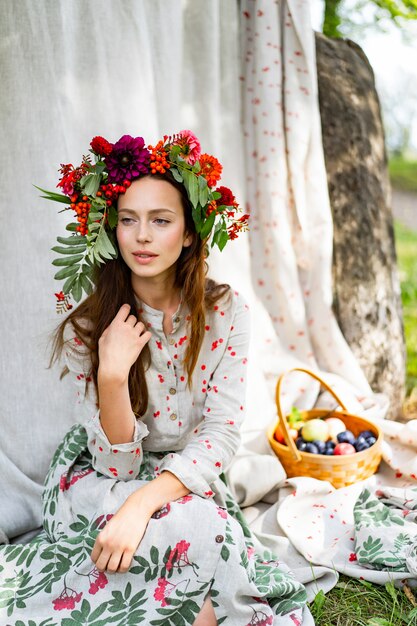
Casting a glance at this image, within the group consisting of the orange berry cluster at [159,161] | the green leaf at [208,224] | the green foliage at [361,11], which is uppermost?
the green foliage at [361,11]

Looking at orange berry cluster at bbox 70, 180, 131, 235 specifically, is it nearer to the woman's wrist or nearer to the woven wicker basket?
the woman's wrist

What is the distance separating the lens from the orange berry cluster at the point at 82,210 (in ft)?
6.74

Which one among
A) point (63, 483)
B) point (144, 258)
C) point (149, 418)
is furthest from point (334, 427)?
point (144, 258)

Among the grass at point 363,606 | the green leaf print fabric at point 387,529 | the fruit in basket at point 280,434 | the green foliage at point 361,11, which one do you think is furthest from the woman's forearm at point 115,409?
the green foliage at point 361,11

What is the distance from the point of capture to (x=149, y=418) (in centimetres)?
237

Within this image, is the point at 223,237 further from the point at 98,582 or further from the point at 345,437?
the point at 345,437

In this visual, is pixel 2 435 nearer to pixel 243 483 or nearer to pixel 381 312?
pixel 243 483

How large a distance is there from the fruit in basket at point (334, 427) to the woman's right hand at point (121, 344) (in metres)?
1.18

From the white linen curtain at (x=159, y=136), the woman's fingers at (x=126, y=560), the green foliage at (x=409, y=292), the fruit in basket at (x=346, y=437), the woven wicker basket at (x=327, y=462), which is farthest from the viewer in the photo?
the green foliage at (x=409, y=292)

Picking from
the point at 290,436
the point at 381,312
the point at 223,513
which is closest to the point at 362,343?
the point at 381,312

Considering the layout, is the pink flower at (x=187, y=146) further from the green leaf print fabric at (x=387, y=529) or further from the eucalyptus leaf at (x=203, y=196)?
the green leaf print fabric at (x=387, y=529)

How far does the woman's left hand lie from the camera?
192 cm

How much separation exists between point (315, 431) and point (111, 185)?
1481 millimetres

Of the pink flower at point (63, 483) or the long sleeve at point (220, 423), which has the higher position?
the long sleeve at point (220, 423)
